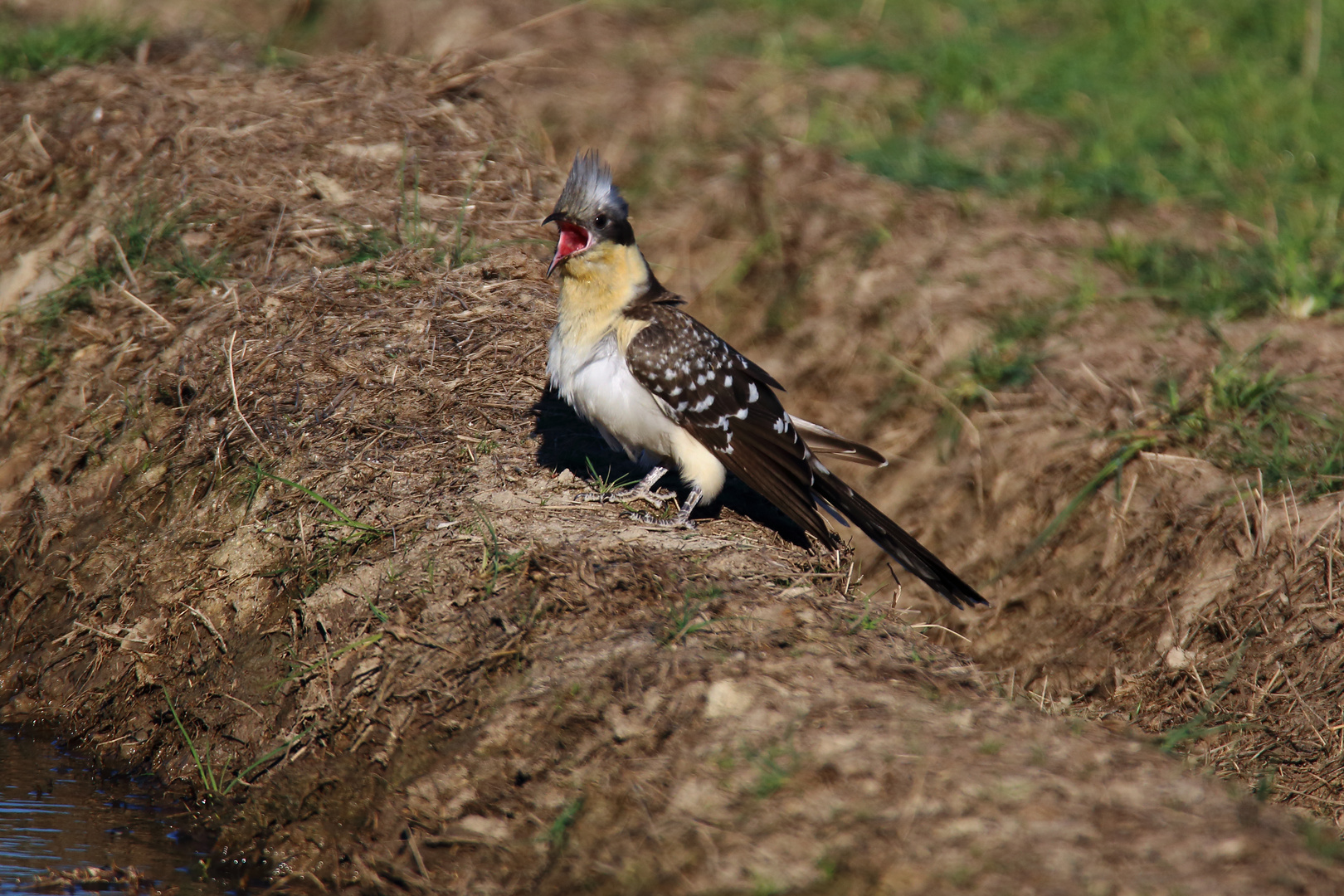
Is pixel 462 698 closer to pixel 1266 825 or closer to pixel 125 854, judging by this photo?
pixel 125 854

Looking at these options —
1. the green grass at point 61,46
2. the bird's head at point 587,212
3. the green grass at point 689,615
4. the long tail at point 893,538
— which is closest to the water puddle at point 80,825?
the green grass at point 689,615

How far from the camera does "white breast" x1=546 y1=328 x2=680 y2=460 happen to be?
417cm

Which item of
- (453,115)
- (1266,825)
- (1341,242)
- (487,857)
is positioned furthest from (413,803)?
(1341,242)

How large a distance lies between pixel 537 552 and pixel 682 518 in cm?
72

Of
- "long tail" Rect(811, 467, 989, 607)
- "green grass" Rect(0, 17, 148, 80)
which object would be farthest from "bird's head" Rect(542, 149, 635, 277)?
"green grass" Rect(0, 17, 148, 80)

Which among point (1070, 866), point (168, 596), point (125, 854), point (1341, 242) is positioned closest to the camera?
point (1070, 866)

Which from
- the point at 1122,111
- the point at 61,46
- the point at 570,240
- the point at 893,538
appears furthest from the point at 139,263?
the point at 1122,111

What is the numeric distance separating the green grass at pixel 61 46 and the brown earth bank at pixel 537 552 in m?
0.27

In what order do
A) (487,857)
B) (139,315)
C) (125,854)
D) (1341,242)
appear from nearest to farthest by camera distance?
(487,857)
(125,854)
(139,315)
(1341,242)

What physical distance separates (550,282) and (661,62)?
10.0ft

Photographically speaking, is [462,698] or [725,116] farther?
[725,116]

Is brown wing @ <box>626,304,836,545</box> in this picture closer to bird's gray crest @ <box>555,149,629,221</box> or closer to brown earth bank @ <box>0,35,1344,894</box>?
brown earth bank @ <box>0,35,1344,894</box>

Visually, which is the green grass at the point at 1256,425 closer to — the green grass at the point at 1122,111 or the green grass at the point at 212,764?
the green grass at the point at 1122,111

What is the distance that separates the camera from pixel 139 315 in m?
5.17
